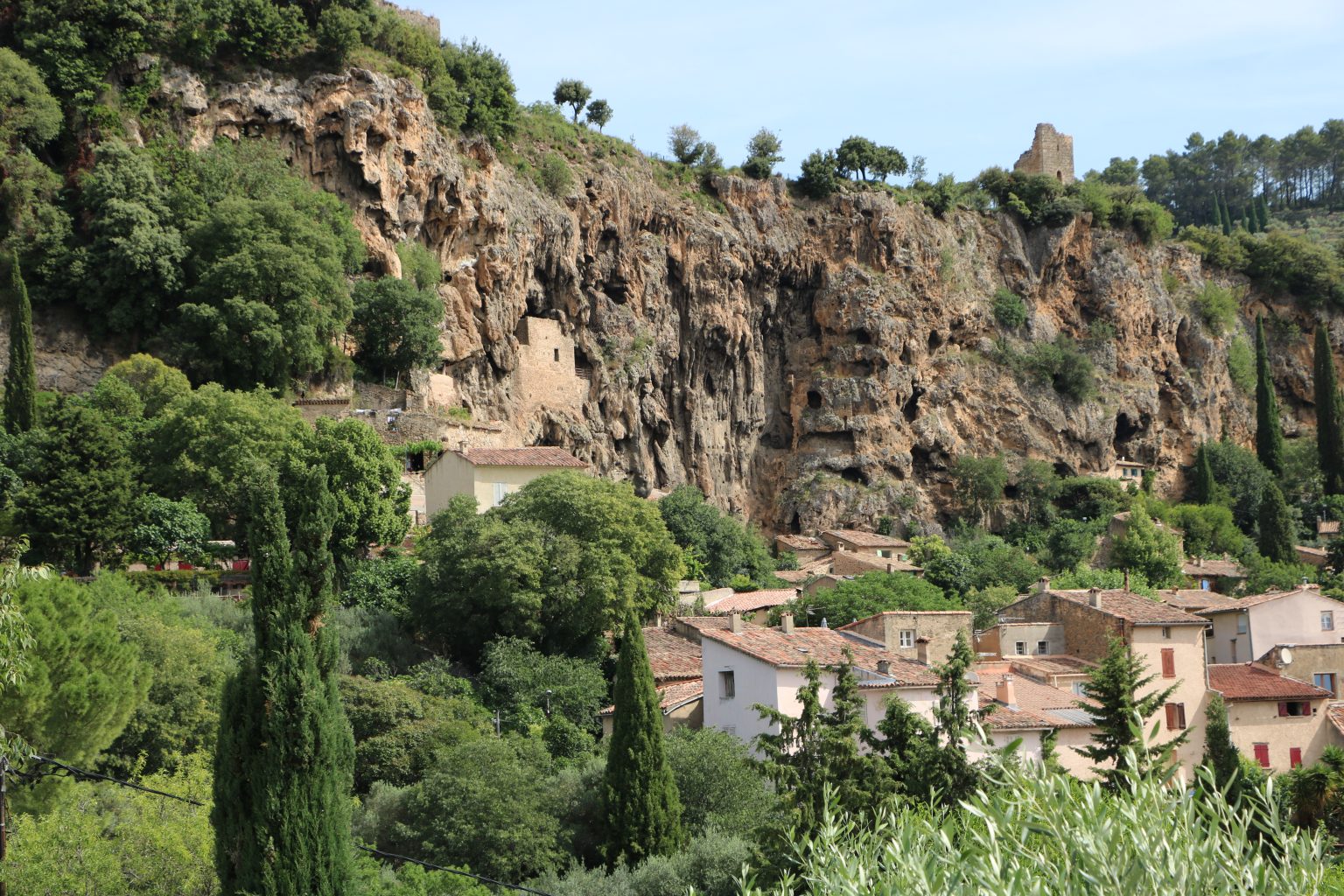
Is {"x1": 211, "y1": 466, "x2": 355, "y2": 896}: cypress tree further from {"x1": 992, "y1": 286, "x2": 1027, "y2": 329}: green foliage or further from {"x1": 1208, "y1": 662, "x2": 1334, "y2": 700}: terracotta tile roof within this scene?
{"x1": 992, "y1": 286, "x2": 1027, "y2": 329}: green foliage

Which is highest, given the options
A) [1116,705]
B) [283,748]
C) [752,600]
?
[283,748]

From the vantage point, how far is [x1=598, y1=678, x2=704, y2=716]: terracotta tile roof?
123ft

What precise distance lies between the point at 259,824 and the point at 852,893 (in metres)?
9.22

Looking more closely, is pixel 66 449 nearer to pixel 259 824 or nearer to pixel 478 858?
pixel 478 858

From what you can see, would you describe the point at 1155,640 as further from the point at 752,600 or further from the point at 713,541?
the point at 713,541

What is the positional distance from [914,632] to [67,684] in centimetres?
2345

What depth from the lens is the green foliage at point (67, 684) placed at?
24.7m

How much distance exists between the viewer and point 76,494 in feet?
132

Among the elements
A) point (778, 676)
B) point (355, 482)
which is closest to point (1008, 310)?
point (355, 482)

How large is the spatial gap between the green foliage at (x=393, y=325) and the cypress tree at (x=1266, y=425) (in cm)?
5018

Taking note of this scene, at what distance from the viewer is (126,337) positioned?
52.8m

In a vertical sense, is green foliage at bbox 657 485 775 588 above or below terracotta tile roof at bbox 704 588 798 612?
above

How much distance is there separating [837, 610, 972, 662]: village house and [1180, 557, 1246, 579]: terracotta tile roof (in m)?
29.1

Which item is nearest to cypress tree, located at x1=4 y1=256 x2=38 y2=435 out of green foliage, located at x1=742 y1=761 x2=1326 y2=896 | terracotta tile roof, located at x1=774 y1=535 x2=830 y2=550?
terracotta tile roof, located at x1=774 y1=535 x2=830 y2=550
